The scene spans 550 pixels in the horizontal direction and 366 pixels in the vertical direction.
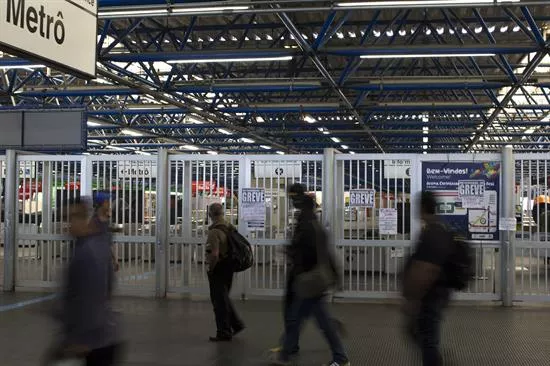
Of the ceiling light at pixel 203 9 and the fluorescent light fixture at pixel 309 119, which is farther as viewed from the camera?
the fluorescent light fixture at pixel 309 119

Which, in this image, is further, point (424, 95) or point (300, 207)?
point (424, 95)

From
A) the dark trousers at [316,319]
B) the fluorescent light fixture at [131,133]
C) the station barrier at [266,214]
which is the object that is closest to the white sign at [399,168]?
the station barrier at [266,214]

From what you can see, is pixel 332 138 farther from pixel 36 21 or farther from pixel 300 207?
pixel 36 21

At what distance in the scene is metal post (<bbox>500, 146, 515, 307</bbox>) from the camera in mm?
9443

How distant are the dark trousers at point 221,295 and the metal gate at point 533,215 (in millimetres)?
4863

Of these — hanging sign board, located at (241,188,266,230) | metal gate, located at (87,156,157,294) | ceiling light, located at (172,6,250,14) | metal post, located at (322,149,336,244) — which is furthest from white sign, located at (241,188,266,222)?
ceiling light, located at (172,6,250,14)

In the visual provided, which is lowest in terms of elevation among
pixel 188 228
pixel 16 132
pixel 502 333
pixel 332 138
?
pixel 502 333

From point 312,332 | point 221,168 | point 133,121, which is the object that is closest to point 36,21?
point 312,332

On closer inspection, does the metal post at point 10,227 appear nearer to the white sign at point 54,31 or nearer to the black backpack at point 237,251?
the black backpack at point 237,251

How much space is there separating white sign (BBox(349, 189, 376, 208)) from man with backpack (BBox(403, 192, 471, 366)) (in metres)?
4.89

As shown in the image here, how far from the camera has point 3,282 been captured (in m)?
11.0

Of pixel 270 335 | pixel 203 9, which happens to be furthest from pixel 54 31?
pixel 203 9

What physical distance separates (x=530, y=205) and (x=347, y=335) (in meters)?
4.10

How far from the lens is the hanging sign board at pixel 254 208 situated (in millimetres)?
10039
